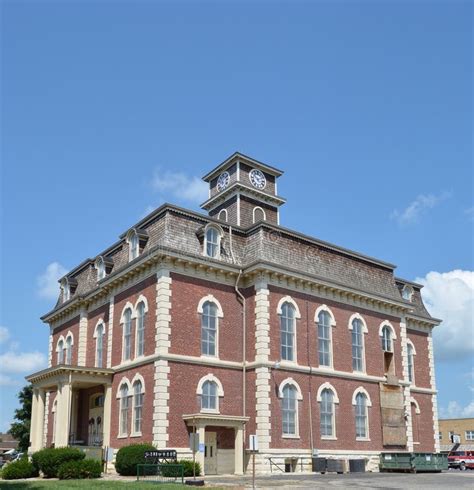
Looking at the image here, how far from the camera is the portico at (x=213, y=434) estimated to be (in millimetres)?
29656

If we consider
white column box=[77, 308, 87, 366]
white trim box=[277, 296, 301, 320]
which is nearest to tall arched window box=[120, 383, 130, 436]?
white column box=[77, 308, 87, 366]

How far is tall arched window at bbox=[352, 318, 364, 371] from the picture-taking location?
126 ft

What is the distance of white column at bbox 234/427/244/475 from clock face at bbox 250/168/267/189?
1831 cm

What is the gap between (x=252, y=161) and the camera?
144 ft

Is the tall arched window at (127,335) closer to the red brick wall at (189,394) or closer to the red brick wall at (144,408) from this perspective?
the red brick wall at (144,408)

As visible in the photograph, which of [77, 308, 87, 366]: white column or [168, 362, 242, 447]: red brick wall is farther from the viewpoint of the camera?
[77, 308, 87, 366]: white column

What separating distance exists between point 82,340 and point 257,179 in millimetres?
15688

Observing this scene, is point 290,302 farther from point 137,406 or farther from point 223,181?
point 223,181

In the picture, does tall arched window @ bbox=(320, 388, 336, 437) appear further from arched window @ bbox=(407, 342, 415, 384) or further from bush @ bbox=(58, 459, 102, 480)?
bush @ bbox=(58, 459, 102, 480)

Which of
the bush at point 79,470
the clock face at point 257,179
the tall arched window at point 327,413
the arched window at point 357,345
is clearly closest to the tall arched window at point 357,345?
the arched window at point 357,345

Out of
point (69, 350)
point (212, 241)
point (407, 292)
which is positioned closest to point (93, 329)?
point (69, 350)

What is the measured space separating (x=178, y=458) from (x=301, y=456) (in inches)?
281

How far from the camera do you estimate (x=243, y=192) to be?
141ft

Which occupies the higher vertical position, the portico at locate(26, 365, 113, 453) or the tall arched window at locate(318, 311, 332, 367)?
the tall arched window at locate(318, 311, 332, 367)
